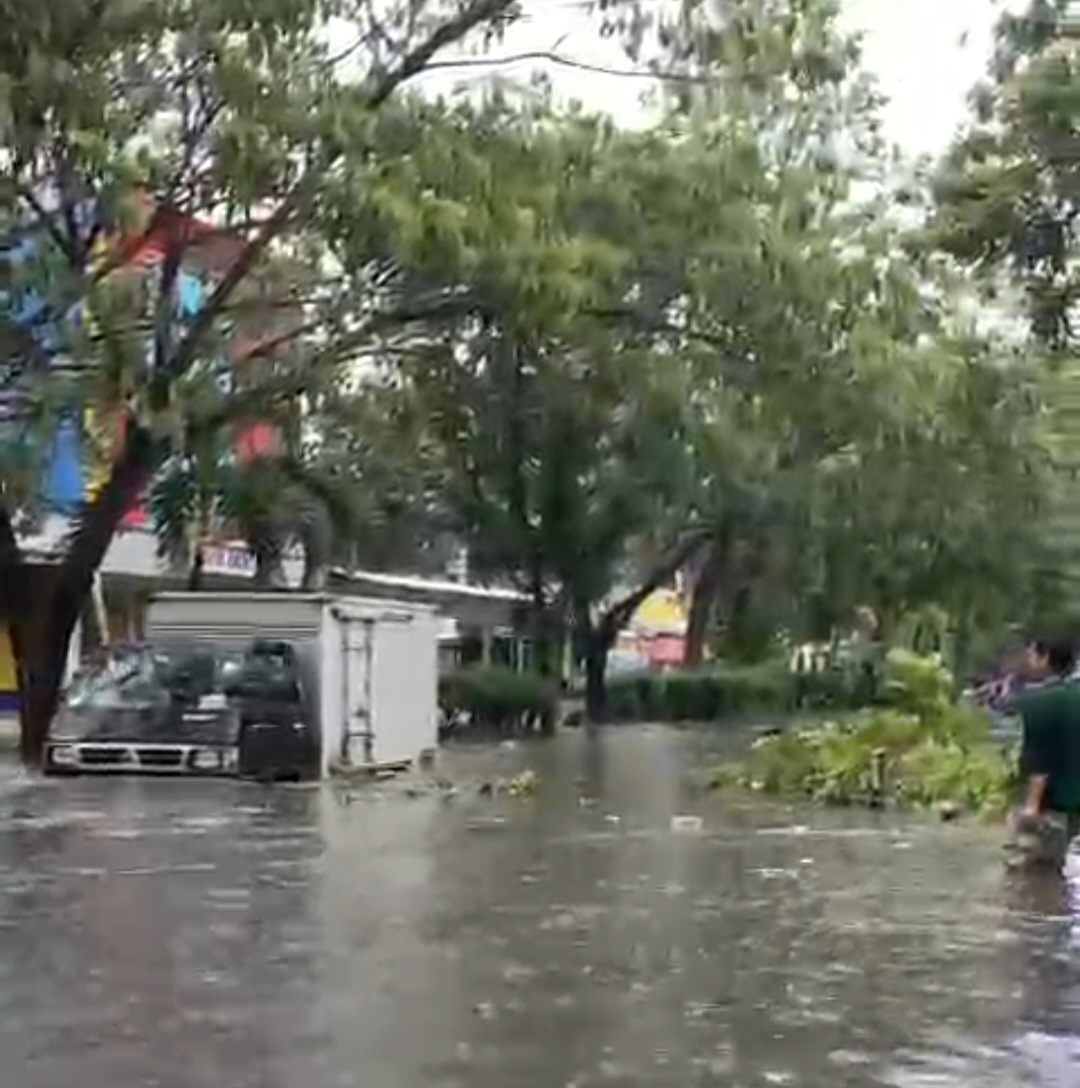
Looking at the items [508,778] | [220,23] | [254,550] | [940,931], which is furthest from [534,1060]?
[254,550]

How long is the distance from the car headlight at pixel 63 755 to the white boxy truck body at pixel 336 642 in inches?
67.0

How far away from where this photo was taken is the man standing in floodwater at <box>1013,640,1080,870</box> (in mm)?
15719

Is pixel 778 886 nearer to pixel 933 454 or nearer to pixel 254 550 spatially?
pixel 933 454

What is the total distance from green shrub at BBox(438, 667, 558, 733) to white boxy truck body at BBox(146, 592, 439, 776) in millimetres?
15772

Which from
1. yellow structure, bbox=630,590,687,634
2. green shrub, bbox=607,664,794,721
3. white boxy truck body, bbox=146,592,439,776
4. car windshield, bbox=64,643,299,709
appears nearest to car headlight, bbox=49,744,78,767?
car windshield, bbox=64,643,299,709

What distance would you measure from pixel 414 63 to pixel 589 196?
2411 millimetres

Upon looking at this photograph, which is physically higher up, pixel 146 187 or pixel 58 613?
pixel 146 187

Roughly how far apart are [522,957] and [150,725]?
1771 centimetres

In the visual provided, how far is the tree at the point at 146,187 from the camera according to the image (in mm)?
14820

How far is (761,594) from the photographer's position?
189ft

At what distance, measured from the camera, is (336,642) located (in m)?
30.2

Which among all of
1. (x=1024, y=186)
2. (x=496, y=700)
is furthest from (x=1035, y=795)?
(x=496, y=700)

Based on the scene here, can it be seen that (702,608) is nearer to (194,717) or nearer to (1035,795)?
(194,717)

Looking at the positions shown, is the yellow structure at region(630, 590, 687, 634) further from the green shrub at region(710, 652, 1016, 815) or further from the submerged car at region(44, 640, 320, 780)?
the green shrub at region(710, 652, 1016, 815)
